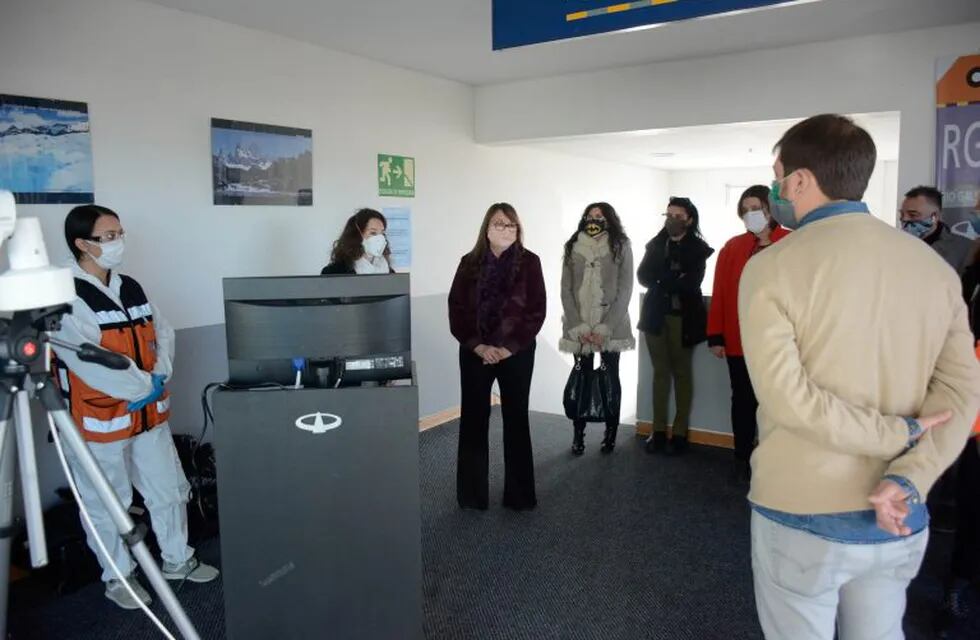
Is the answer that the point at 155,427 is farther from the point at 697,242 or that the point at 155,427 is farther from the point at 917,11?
the point at 917,11

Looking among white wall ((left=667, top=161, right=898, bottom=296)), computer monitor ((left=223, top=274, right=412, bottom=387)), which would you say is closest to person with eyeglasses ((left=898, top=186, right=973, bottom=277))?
computer monitor ((left=223, top=274, right=412, bottom=387))

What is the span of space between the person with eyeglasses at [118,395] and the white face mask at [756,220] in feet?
9.35

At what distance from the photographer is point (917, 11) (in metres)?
3.72

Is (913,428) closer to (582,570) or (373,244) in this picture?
(582,570)

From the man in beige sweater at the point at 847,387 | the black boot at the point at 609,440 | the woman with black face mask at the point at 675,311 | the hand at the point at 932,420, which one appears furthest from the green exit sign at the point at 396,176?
the hand at the point at 932,420

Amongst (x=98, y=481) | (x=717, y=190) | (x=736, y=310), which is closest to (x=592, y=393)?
(x=736, y=310)

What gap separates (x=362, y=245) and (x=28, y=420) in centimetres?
235

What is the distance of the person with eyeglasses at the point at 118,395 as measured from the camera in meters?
2.60

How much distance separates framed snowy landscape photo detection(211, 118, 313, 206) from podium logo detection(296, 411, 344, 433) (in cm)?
239

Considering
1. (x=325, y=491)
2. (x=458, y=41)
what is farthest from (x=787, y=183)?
(x=458, y=41)

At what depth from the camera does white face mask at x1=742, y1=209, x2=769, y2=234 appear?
12.2 feet

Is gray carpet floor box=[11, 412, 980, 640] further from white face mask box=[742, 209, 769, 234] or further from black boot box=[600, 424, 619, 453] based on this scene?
white face mask box=[742, 209, 769, 234]

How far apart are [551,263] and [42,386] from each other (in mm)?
5951

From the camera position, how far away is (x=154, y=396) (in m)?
2.77
